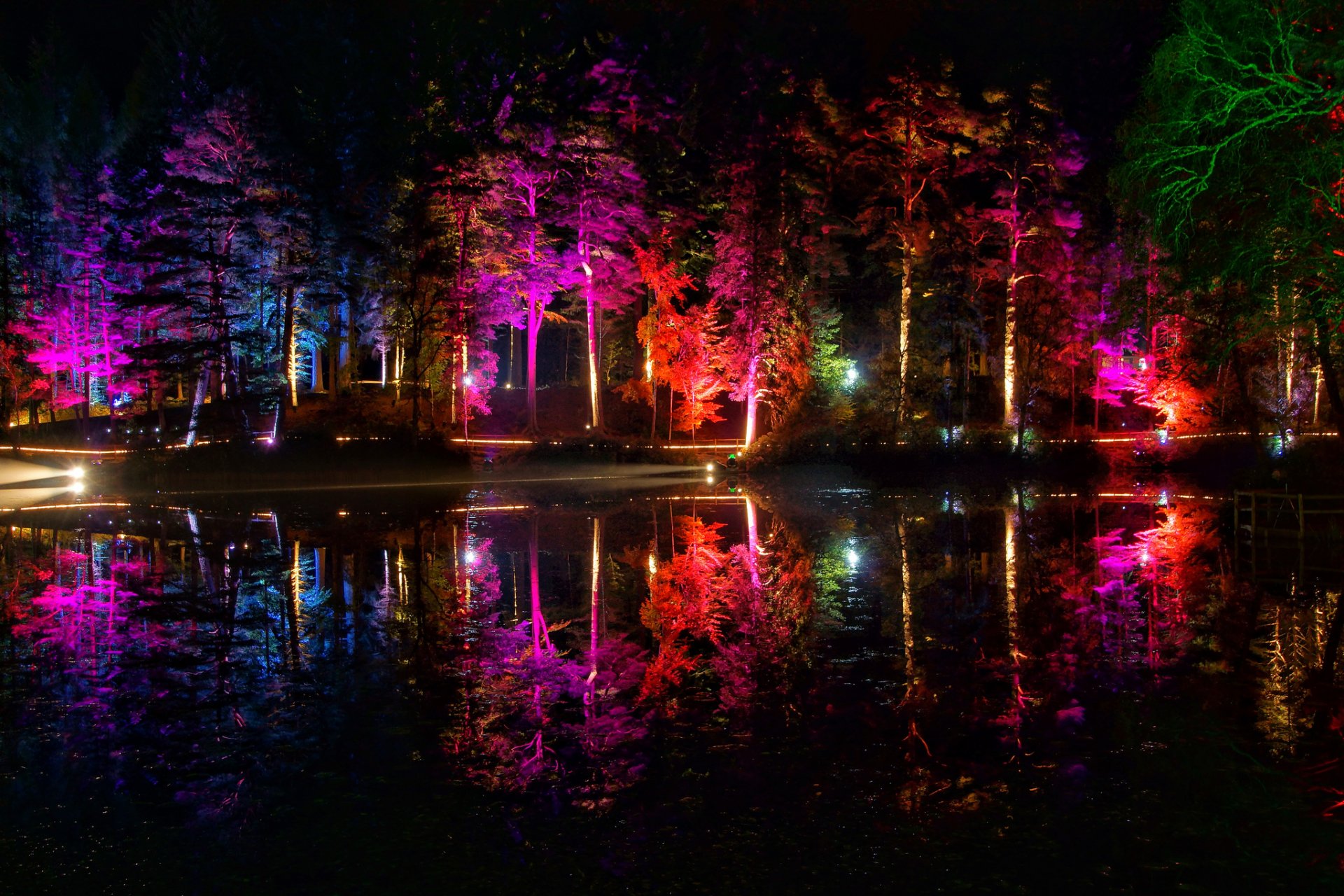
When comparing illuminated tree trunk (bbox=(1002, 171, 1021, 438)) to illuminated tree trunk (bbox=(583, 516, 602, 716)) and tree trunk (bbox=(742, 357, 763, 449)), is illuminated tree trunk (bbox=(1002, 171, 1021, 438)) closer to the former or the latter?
tree trunk (bbox=(742, 357, 763, 449))

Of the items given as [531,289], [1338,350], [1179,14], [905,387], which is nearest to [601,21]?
[531,289]

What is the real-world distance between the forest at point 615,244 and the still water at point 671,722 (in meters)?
20.2

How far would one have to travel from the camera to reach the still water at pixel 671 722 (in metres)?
6.80

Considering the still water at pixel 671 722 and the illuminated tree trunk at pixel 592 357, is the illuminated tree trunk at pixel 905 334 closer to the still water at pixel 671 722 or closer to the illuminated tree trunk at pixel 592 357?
the illuminated tree trunk at pixel 592 357

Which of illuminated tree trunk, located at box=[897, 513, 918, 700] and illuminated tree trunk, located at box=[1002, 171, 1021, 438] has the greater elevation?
illuminated tree trunk, located at box=[1002, 171, 1021, 438]

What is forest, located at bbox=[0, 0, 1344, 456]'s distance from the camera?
40.2 m

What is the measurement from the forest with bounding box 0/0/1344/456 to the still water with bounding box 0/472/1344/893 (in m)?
20.2

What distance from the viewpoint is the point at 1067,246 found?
45.6 metres

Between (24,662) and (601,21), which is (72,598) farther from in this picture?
(601,21)

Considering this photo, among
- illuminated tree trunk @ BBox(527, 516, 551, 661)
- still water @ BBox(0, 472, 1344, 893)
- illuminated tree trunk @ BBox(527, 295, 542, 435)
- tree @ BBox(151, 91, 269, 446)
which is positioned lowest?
still water @ BBox(0, 472, 1344, 893)

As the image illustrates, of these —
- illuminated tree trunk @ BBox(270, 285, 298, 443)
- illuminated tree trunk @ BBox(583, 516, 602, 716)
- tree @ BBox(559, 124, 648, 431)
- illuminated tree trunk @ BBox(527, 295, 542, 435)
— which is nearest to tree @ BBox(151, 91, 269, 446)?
illuminated tree trunk @ BBox(270, 285, 298, 443)

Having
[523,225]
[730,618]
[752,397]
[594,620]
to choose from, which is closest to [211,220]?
[523,225]

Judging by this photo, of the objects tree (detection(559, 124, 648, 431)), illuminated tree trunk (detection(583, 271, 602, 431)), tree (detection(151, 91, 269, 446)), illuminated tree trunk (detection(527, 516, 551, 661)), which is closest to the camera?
illuminated tree trunk (detection(527, 516, 551, 661))

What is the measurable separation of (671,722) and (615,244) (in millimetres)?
37317
